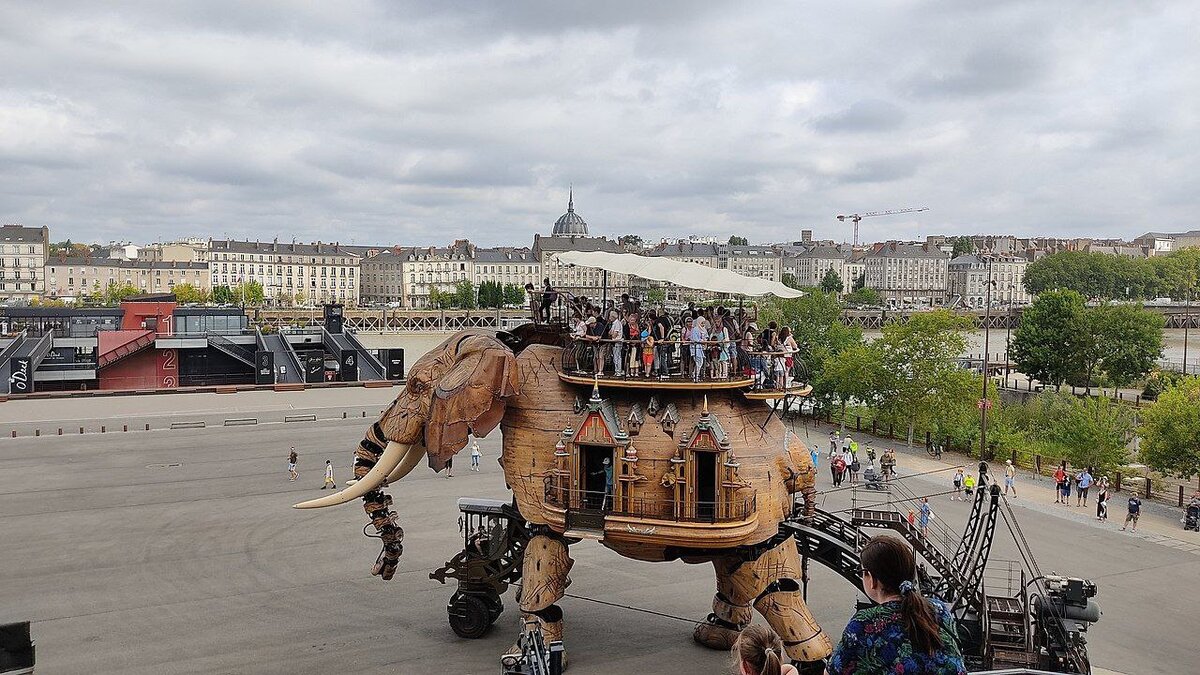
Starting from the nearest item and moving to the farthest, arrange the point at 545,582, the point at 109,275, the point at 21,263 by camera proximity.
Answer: the point at 545,582
the point at 21,263
the point at 109,275

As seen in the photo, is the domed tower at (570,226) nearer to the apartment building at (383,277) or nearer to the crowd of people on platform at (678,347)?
the apartment building at (383,277)

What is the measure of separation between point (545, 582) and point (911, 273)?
621 feet

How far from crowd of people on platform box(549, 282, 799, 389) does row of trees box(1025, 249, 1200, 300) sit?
161 metres

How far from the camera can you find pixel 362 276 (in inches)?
7215

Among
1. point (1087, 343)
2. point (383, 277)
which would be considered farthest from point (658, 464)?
point (383, 277)

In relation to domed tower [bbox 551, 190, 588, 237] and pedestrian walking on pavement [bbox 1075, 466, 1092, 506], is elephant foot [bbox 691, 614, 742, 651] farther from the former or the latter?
domed tower [bbox 551, 190, 588, 237]

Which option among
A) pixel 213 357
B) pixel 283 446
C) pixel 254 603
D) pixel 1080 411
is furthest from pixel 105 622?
pixel 213 357

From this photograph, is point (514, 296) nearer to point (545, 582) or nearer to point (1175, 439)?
point (1175, 439)

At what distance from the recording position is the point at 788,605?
15398 mm

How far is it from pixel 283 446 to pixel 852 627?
40333 mm

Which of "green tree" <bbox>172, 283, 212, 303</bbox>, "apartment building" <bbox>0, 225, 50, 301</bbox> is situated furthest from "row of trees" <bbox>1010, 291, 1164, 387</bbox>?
"apartment building" <bbox>0, 225, 50, 301</bbox>

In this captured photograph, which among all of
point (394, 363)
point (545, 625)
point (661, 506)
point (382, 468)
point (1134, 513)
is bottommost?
point (1134, 513)

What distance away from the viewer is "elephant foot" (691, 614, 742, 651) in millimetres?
17656

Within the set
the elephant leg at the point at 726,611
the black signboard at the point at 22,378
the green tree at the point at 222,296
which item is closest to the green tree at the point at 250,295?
the green tree at the point at 222,296
